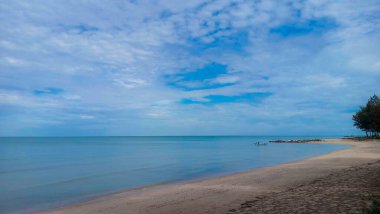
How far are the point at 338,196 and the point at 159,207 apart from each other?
6.02 meters

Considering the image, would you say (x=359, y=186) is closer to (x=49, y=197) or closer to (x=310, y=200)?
(x=310, y=200)

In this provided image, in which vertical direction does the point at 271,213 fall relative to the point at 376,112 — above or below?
below

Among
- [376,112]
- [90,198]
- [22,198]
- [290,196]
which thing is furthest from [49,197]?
[376,112]

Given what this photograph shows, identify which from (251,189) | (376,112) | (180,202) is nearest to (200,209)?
(180,202)

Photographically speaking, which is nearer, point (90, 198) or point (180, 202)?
point (180, 202)

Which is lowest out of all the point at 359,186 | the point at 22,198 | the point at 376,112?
the point at 22,198

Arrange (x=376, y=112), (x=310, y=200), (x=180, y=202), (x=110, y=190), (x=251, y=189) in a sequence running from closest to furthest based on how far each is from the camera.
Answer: (x=310, y=200)
(x=180, y=202)
(x=251, y=189)
(x=110, y=190)
(x=376, y=112)

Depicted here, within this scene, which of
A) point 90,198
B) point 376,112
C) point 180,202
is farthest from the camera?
point 376,112

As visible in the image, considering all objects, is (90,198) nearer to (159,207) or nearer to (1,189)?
(159,207)

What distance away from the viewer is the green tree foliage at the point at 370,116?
71438mm

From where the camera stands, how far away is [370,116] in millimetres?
74250

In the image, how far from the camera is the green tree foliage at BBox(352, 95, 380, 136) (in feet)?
234

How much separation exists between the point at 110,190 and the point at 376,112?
7203 cm

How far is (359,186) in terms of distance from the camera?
1132cm
